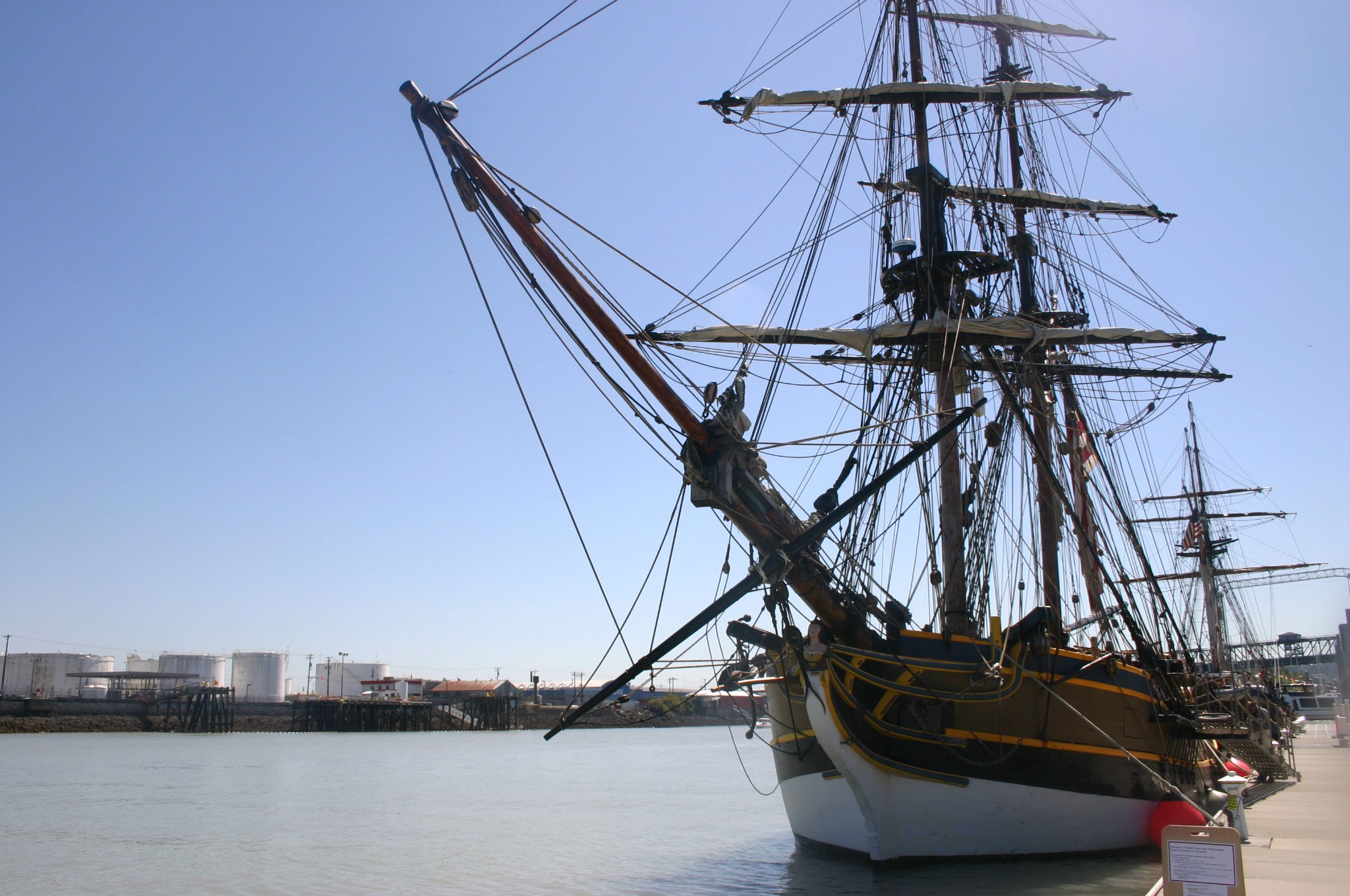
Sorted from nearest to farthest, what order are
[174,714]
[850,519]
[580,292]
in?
[580,292], [850,519], [174,714]

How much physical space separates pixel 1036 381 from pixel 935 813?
15267 millimetres

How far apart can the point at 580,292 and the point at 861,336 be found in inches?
467

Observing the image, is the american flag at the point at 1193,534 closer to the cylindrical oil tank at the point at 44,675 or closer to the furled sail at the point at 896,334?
the furled sail at the point at 896,334

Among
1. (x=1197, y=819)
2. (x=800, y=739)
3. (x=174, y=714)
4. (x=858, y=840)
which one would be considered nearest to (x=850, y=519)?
(x=800, y=739)

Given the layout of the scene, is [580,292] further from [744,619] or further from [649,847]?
[649,847]

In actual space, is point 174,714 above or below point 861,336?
below

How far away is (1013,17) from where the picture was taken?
102 ft

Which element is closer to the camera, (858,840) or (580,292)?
(580,292)

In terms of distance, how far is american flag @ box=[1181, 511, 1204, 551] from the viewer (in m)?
56.1

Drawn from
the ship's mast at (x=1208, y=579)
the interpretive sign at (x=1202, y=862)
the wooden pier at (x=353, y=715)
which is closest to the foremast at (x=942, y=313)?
the interpretive sign at (x=1202, y=862)

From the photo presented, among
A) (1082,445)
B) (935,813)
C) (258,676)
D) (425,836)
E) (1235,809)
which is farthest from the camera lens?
(258,676)

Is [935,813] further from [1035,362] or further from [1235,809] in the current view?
[1035,362]

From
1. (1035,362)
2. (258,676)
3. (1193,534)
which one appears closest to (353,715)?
(258,676)

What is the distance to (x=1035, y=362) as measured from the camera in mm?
28547
